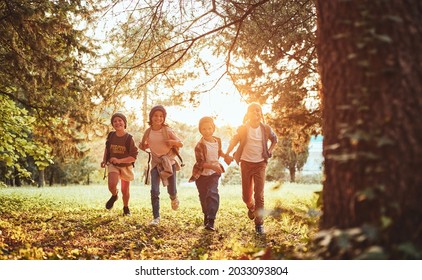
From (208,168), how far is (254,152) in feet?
2.64

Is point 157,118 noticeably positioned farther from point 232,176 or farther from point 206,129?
point 232,176

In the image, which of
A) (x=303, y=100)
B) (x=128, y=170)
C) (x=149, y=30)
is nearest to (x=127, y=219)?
(x=128, y=170)

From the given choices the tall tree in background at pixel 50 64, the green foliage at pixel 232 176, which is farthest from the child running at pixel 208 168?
the green foliage at pixel 232 176

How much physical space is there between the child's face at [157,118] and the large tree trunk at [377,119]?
5.10 m

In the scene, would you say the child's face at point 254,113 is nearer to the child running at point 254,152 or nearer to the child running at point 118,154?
the child running at point 254,152

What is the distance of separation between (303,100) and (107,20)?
4.45m

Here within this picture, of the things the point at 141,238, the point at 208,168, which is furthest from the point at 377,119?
the point at 208,168

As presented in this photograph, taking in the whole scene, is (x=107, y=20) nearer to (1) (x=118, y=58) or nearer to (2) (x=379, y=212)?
(1) (x=118, y=58)

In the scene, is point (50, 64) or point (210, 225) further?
point (50, 64)

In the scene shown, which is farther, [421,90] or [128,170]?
[128,170]

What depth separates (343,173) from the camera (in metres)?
2.47

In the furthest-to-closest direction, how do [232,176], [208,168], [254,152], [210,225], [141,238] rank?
1. [232,176]
2. [210,225]
3. [208,168]
4. [254,152]
5. [141,238]

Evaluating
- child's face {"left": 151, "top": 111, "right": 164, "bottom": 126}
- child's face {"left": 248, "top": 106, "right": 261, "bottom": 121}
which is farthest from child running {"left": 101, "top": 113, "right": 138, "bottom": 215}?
child's face {"left": 248, "top": 106, "right": 261, "bottom": 121}

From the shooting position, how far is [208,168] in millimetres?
7070
